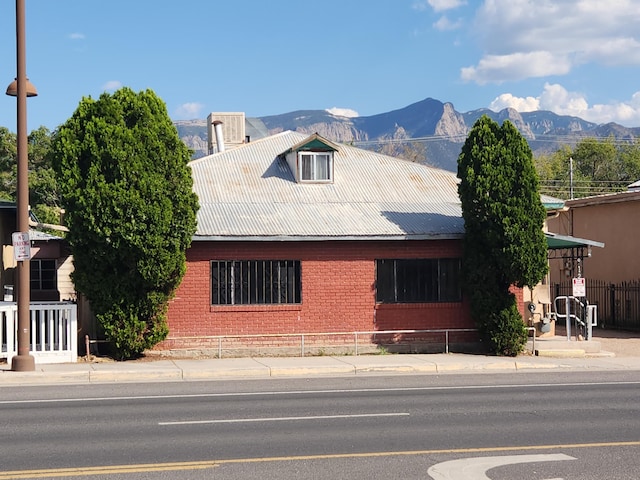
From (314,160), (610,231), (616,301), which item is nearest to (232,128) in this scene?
(314,160)

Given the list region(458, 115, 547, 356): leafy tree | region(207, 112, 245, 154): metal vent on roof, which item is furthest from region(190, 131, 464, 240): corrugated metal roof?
region(207, 112, 245, 154): metal vent on roof

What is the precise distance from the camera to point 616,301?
102 feet

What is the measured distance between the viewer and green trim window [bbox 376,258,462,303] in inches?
850

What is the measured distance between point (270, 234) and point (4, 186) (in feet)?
100

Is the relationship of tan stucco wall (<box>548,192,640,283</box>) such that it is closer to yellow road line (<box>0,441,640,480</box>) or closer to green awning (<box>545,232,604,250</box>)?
green awning (<box>545,232,604,250</box>)

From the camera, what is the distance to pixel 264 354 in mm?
20719

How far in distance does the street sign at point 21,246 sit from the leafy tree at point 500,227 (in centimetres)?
1008

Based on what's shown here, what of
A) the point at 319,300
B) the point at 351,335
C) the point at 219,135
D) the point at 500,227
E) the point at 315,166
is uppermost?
the point at 219,135

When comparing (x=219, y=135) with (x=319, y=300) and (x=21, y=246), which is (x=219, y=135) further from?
(x=21, y=246)

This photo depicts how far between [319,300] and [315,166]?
519 centimetres

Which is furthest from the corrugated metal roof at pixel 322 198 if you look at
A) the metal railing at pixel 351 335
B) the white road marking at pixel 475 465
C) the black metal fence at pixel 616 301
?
the white road marking at pixel 475 465

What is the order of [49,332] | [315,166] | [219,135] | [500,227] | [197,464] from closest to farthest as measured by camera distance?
1. [197,464]
2. [49,332]
3. [500,227]
4. [315,166]
5. [219,135]

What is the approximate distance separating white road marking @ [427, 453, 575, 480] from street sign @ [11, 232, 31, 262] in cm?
1123

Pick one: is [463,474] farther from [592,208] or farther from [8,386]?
[592,208]
